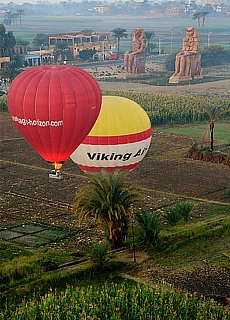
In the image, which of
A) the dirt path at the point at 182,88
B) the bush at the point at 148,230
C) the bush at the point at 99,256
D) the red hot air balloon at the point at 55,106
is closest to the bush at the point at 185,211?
the bush at the point at 148,230

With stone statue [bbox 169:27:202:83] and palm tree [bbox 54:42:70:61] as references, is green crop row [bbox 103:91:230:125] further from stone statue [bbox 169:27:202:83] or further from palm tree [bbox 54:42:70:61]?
palm tree [bbox 54:42:70:61]

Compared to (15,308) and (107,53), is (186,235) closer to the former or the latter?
(15,308)

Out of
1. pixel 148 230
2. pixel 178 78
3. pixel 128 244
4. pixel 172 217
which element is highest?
pixel 148 230

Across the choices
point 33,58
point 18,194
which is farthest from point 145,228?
point 33,58

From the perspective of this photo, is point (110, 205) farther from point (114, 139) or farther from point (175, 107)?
point (175, 107)

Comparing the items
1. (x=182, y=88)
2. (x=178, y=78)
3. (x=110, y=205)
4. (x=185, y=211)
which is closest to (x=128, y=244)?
(x=110, y=205)

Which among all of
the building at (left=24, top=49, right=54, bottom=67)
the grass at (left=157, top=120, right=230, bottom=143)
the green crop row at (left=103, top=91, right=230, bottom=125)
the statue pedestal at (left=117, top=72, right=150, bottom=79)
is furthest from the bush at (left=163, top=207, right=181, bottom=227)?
the building at (left=24, top=49, right=54, bottom=67)
